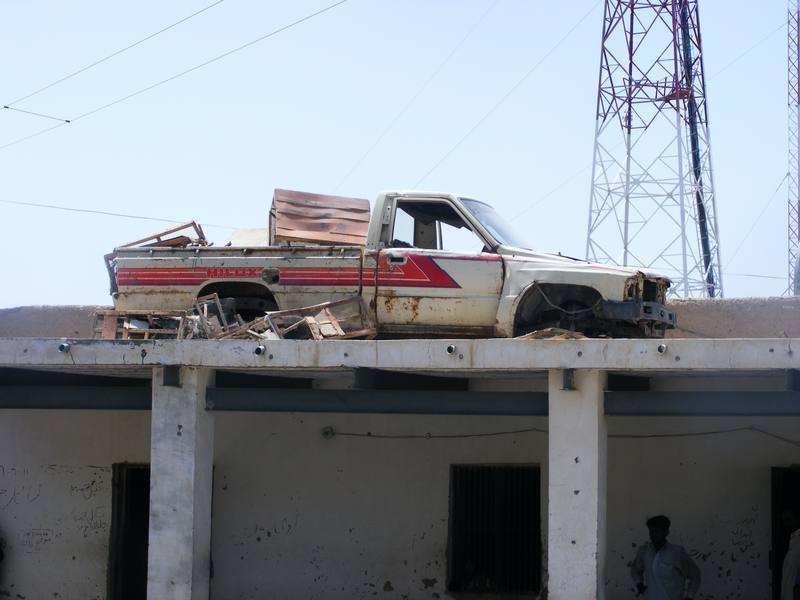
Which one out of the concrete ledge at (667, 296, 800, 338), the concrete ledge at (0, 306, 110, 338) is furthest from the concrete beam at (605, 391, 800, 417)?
the concrete ledge at (0, 306, 110, 338)

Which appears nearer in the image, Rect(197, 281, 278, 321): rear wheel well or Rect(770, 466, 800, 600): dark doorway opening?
Rect(770, 466, 800, 600): dark doorway opening

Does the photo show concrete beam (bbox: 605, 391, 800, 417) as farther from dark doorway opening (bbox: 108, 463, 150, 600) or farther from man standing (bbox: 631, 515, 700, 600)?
dark doorway opening (bbox: 108, 463, 150, 600)

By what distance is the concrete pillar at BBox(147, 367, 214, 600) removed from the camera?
31.7 ft

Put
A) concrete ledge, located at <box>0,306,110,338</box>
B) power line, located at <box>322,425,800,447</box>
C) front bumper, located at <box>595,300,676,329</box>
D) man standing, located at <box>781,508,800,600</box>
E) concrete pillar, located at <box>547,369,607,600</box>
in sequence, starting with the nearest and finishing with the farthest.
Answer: concrete pillar, located at <box>547,369,607,600</box>
man standing, located at <box>781,508,800,600</box>
front bumper, located at <box>595,300,676,329</box>
power line, located at <box>322,425,800,447</box>
concrete ledge, located at <box>0,306,110,338</box>

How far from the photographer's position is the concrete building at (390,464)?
902 centimetres

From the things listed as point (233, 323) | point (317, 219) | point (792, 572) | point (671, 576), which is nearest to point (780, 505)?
point (792, 572)

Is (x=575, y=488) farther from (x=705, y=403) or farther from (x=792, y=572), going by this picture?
(x=792, y=572)

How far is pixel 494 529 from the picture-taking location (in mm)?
11914

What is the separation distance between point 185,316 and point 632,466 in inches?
173

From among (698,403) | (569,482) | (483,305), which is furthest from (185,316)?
(698,403)

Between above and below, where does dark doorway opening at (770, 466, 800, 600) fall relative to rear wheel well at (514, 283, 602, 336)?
below

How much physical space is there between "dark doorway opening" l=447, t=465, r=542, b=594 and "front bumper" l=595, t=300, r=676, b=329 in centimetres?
211

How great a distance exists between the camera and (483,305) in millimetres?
10750

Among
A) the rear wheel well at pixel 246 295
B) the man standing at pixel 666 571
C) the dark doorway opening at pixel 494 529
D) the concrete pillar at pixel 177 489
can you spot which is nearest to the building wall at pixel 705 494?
the dark doorway opening at pixel 494 529
